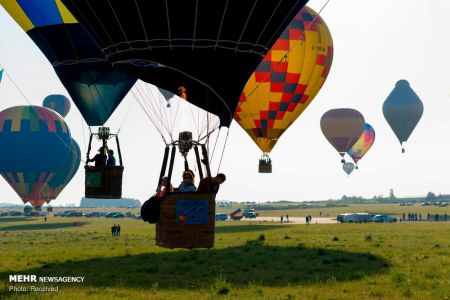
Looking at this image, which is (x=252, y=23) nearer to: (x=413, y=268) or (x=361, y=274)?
(x=361, y=274)

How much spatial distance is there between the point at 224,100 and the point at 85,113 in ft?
40.6

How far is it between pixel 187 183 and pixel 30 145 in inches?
1705

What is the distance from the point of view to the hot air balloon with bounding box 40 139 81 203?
60375 mm

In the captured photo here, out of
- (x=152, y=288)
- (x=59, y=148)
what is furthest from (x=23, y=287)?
(x=59, y=148)

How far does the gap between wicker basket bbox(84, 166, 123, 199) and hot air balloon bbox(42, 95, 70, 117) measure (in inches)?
2231

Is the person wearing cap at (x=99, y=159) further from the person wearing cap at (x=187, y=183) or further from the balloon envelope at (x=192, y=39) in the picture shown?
the person wearing cap at (x=187, y=183)

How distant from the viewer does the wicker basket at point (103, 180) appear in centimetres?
2117

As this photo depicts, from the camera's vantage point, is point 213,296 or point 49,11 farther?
point 49,11

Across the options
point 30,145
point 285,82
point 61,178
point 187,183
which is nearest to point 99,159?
point 187,183

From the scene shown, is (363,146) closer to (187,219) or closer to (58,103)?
(58,103)

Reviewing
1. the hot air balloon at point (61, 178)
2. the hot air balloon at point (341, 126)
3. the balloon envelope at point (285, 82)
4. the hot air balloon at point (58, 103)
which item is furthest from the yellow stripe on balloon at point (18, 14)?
the hot air balloon at point (58, 103)

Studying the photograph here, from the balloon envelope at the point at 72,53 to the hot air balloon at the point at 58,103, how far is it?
49.2 metres

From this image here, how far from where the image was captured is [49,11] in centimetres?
2684

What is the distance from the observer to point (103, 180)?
21.2m
